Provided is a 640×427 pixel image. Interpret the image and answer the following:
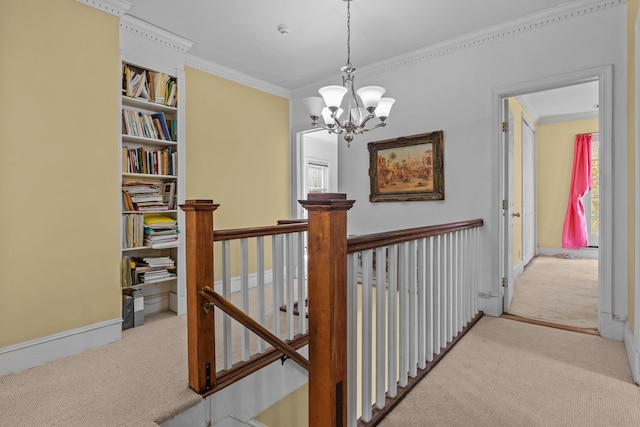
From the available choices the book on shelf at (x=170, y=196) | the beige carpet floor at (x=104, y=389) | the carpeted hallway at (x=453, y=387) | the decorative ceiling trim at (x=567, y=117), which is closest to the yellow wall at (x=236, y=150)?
the book on shelf at (x=170, y=196)

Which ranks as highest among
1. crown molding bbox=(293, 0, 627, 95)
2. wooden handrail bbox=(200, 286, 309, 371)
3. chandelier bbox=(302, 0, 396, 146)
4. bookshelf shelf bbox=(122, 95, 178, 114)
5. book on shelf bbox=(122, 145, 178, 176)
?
crown molding bbox=(293, 0, 627, 95)

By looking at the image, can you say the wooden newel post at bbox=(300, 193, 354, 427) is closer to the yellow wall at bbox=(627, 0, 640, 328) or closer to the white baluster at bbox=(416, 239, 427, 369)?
the white baluster at bbox=(416, 239, 427, 369)

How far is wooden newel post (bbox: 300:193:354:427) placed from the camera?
1.17 m

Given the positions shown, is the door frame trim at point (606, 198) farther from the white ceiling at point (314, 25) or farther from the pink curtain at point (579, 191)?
the pink curtain at point (579, 191)

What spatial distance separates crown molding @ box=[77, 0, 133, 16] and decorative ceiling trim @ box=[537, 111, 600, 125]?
715 centimetres

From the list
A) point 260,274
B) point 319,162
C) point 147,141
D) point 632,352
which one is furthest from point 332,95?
point 319,162

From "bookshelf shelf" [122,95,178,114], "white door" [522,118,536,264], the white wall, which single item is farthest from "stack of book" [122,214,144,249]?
"white door" [522,118,536,264]

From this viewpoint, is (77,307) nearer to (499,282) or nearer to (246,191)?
(246,191)

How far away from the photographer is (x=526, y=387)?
192 centimetres

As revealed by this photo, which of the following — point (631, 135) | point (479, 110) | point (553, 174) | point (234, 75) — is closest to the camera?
point (631, 135)

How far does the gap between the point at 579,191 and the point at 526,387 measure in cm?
583

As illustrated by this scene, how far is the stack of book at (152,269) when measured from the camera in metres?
3.07

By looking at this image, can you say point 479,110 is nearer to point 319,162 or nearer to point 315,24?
point 315,24

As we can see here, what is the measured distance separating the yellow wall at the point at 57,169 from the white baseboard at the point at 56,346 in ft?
0.16
